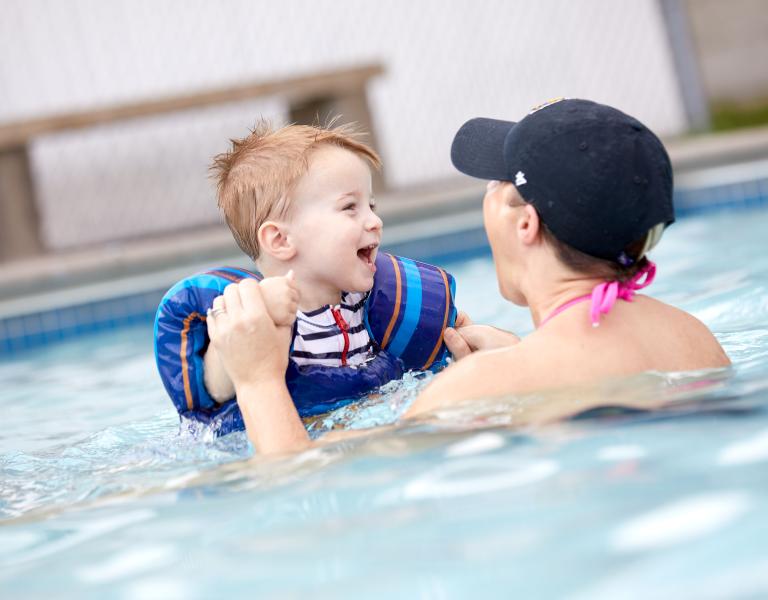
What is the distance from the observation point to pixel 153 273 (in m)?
7.14

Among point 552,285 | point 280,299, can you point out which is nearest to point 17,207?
point 280,299

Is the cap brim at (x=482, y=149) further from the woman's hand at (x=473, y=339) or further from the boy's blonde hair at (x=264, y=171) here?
the woman's hand at (x=473, y=339)

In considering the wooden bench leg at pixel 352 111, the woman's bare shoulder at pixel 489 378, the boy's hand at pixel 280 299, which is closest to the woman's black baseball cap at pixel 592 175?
the woman's bare shoulder at pixel 489 378

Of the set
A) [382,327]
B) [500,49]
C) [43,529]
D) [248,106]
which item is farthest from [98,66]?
[43,529]

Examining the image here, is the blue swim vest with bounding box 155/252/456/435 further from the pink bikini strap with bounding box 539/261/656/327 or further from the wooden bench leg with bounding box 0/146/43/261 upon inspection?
the wooden bench leg with bounding box 0/146/43/261

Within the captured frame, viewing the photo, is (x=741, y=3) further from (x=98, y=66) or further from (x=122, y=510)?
(x=122, y=510)

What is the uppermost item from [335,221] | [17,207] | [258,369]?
[17,207]

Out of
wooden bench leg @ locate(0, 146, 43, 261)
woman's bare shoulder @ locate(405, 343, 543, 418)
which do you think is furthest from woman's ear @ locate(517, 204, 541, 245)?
wooden bench leg @ locate(0, 146, 43, 261)

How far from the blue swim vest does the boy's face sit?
0.16 metres

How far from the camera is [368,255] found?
2.95m

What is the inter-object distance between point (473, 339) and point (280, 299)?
77 centimetres

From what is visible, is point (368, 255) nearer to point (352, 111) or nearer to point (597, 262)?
point (597, 262)

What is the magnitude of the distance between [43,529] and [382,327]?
119 centimetres

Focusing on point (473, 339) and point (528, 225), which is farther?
point (473, 339)
